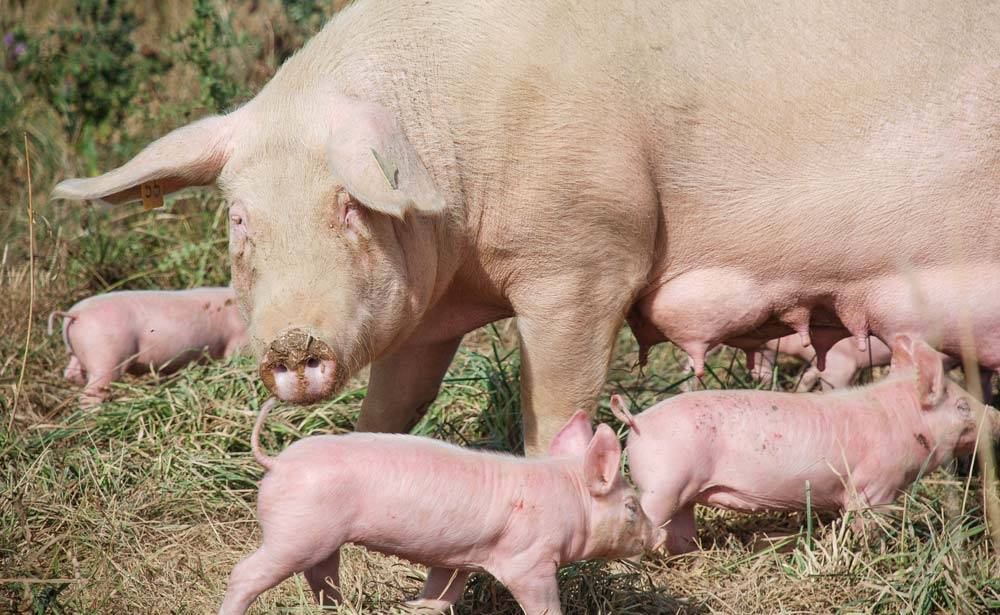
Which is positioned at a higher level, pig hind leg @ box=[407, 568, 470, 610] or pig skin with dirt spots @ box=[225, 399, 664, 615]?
pig skin with dirt spots @ box=[225, 399, 664, 615]

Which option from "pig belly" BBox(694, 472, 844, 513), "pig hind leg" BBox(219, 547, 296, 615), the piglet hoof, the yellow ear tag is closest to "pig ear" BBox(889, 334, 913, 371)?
"pig belly" BBox(694, 472, 844, 513)

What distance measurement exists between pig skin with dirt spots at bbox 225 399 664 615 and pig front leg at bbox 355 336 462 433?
1.33 metres

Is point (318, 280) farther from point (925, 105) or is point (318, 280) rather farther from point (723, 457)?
point (925, 105)

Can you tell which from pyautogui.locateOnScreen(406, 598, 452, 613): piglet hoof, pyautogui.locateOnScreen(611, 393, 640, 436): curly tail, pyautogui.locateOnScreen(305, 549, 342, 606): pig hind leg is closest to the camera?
pyautogui.locateOnScreen(406, 598, 452, 613): piglet hoof

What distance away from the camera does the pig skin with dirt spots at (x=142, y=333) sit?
553cm

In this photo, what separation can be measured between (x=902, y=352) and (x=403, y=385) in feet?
5.99

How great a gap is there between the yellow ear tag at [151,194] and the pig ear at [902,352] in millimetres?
2560

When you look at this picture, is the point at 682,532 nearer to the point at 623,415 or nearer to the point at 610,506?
the point at 623,415

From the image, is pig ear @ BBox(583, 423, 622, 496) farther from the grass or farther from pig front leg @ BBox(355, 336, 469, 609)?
pig front leg @ BBox(355, 336, 469, 609)

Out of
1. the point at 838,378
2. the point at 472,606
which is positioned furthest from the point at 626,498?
the point at 838,378

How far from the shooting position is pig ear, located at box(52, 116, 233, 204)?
3977 mm

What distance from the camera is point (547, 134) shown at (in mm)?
4035

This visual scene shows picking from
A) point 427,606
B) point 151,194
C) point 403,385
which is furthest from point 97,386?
point 427,606

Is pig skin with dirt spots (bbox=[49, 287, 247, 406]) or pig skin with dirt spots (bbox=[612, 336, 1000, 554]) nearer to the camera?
pig skin with dirt spots (bbox=[612, 336, 1000, 554])
